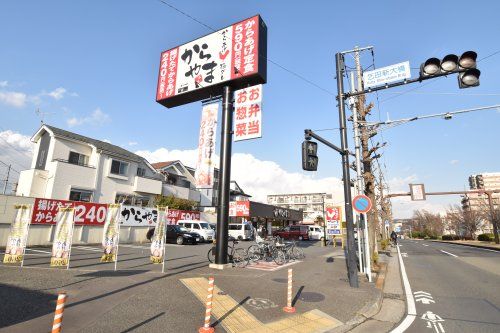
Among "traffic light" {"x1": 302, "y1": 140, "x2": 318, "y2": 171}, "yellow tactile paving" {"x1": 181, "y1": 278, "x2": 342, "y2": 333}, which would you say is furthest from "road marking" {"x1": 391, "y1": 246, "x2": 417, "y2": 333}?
"traffic light" {"x1": 302, "y1": 140, "x2": 318, "y2": 171}

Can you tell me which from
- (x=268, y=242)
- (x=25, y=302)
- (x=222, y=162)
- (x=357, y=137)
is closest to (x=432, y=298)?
(x=357, y=137)

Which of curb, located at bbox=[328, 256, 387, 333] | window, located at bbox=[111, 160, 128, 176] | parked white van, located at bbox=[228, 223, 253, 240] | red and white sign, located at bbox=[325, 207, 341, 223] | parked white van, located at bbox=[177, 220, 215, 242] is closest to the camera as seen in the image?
curb, located at bbox=[328, 256, 387, 333]

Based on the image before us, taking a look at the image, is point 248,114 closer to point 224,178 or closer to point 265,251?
point 224,178

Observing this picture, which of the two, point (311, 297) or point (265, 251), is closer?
point (311, 297)

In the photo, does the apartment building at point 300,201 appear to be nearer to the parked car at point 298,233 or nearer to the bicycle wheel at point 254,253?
the parked car at point 298,233

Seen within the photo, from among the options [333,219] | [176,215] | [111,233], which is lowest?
[111,233]

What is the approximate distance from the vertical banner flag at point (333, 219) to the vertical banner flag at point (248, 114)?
12881mm

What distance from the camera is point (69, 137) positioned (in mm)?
24219

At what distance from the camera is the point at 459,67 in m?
6.59

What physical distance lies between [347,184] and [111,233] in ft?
27.2

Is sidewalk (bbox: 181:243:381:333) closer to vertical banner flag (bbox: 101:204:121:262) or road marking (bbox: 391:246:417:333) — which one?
road marking (bbox: 391:246:417:333)

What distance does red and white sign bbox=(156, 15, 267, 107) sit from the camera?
39.0 ft

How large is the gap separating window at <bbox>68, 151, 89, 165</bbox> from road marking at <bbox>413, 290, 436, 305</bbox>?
2649 centimetres

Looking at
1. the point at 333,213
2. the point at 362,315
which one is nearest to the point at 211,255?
the point at 362,315
